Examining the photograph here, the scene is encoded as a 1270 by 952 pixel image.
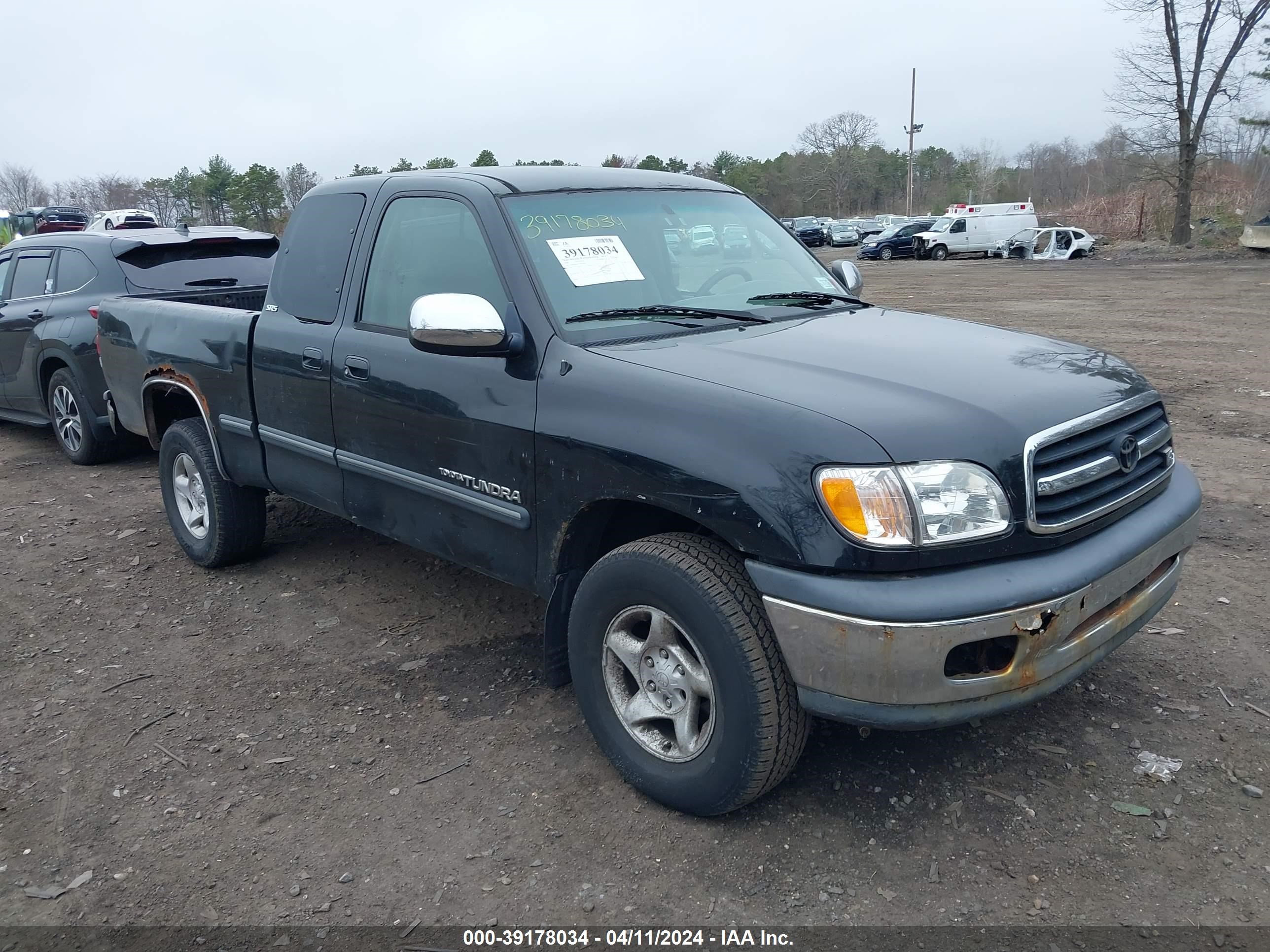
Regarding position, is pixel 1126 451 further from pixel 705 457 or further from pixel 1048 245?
pixel 1048 245

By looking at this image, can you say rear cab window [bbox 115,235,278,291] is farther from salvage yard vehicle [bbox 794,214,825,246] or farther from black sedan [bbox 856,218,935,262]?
salvage yard vehicle [bbox 794,214,825,246]

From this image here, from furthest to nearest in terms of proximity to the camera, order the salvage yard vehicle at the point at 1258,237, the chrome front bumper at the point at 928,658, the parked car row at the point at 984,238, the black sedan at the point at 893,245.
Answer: the black sedan at the point at 893,245 < the parked car row at the point at 984,238 < the salvage yard vehicle at the point at 1258,237 < the chrome front bumper at the point at 928,658

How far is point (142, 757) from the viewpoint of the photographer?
3.47m

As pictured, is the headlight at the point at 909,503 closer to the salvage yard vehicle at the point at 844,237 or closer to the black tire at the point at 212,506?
the black tire at the point at 212,506

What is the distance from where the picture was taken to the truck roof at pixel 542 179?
372cm

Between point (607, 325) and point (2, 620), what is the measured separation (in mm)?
3502

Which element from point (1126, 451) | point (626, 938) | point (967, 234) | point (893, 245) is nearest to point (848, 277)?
point (1126, 451)

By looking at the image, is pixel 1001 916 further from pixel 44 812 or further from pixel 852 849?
pixel 44 812

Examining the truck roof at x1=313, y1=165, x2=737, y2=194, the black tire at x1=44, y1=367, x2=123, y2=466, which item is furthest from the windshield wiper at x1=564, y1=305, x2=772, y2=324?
the black tire at x1=44, y1=367, x2=123, y2=466

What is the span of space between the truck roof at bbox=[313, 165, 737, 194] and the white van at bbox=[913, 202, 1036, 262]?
121 feet

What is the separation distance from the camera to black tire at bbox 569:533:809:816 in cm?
264

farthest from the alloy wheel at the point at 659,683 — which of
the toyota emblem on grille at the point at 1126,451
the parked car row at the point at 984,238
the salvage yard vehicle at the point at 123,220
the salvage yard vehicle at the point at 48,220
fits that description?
the salvage yard vehicle at the point at 48,220

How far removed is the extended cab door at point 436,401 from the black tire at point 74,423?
450 cm

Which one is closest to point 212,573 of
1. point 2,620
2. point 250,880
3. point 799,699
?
point 2,620
